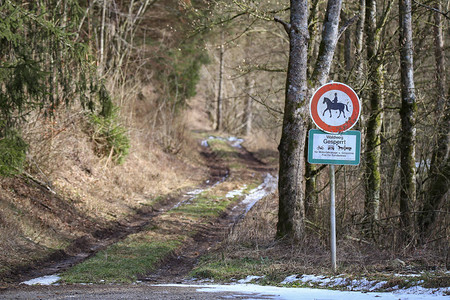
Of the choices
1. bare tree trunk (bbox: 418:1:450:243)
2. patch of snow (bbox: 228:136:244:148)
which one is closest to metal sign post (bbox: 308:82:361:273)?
bare tree trunk (bbox: 418:1:450:243)

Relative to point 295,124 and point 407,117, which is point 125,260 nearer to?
point 295,124

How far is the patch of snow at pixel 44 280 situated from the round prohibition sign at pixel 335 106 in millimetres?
4702

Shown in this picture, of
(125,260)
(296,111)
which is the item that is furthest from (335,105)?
(125,260)

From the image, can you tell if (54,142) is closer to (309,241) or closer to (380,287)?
(309,241)

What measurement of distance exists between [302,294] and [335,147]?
239 centimetres

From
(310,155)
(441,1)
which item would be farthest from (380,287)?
(441,1)

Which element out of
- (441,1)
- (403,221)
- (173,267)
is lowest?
(173,267)

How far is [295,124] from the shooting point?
383 inches

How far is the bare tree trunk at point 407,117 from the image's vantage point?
36.7 ft

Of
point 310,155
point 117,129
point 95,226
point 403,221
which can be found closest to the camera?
point 310,155

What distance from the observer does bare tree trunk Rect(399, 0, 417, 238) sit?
11.2 meters

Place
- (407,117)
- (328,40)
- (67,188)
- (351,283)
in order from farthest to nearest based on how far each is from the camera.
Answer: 1. (67,188)
2. (407,117)
3. (328,40)
4. (351,283)

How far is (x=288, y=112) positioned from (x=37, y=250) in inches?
222

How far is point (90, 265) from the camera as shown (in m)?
9.24
